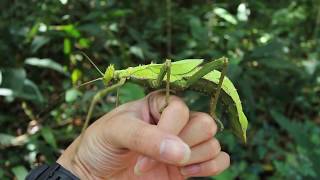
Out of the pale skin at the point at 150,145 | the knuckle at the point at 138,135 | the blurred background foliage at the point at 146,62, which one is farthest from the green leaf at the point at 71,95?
the knuckle at the point at 138,135

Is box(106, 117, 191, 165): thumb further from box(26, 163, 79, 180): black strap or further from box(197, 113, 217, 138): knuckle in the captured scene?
box(26, 163, 79, 180): black strap

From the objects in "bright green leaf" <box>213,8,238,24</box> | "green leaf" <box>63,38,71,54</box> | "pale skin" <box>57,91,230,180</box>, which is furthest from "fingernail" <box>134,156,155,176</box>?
"bright green leaf" <box>213,8,238,24</box>

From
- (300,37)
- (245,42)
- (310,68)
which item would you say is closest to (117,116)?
(245,42)

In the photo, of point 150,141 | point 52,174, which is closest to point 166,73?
point 150,141

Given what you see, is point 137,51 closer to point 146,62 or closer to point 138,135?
point 146,62

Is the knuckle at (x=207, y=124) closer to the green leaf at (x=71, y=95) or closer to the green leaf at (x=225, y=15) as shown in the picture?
the green leaf at (x=71, y=95)
